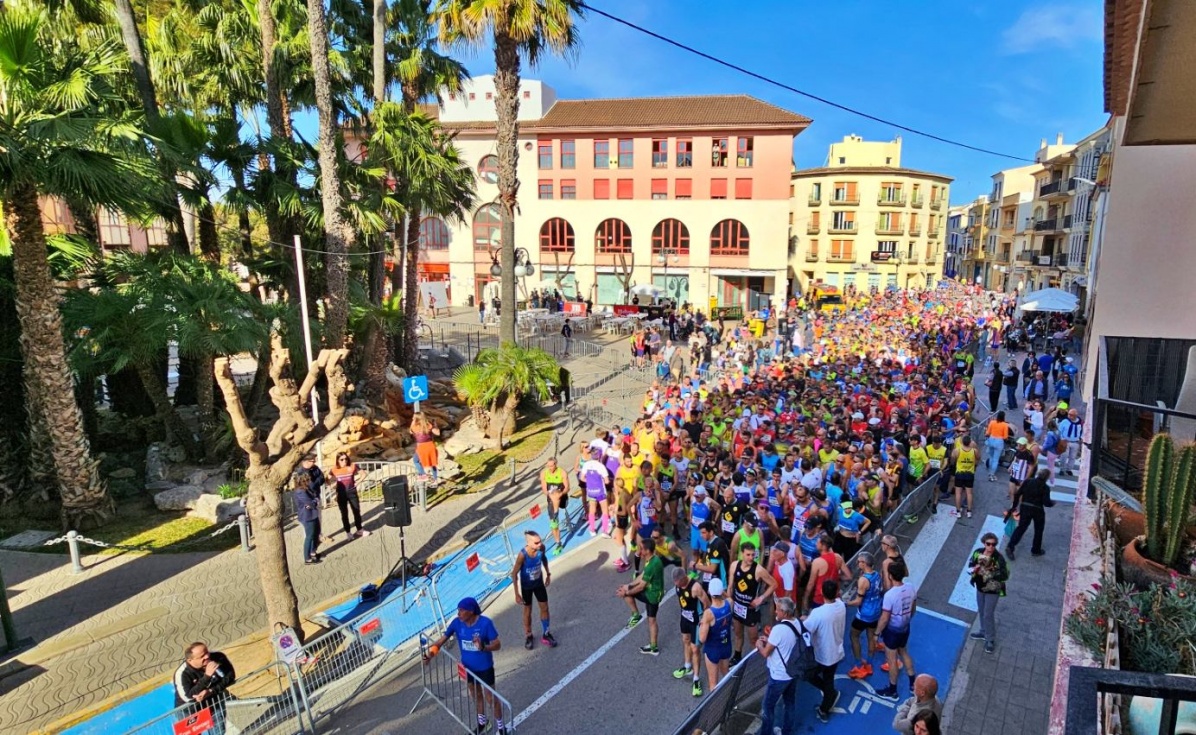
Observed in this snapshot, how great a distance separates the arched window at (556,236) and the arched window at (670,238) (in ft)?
19.4

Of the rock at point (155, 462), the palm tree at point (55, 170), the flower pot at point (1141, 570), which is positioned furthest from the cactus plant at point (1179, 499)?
the rock at point (155, 462)

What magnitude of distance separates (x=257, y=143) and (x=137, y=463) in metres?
7.73

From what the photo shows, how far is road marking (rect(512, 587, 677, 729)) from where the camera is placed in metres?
6.84

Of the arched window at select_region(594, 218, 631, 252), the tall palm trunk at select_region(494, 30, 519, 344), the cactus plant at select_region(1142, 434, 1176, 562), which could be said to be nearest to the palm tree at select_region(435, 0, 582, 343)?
the tall palm trunk at select_region(494, 30, 519, 344)

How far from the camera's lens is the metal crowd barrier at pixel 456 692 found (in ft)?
21.0

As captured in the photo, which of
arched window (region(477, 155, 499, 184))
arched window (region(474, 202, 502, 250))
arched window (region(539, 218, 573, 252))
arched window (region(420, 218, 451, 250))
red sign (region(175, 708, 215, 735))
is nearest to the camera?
red sign (region(175, 708, 215, 735))

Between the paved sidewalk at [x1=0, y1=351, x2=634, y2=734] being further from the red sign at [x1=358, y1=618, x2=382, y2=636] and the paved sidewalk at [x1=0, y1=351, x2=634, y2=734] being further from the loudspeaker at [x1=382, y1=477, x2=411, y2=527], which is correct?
the red sign at [x1=358, y1=618, x2=382, y2=636]

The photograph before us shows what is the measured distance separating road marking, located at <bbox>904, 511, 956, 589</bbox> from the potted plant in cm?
374

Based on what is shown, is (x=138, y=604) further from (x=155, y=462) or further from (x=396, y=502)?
(x=155, y=462)

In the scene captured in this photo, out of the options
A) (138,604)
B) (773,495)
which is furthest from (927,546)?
(138,604)

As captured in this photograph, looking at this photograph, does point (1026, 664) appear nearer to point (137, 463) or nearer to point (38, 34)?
point (38, 34)

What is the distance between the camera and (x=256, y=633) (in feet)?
28.7

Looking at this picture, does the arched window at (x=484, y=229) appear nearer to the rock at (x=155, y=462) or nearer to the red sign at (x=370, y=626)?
the rock at (x=155, y=462)

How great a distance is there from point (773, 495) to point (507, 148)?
11561mm
